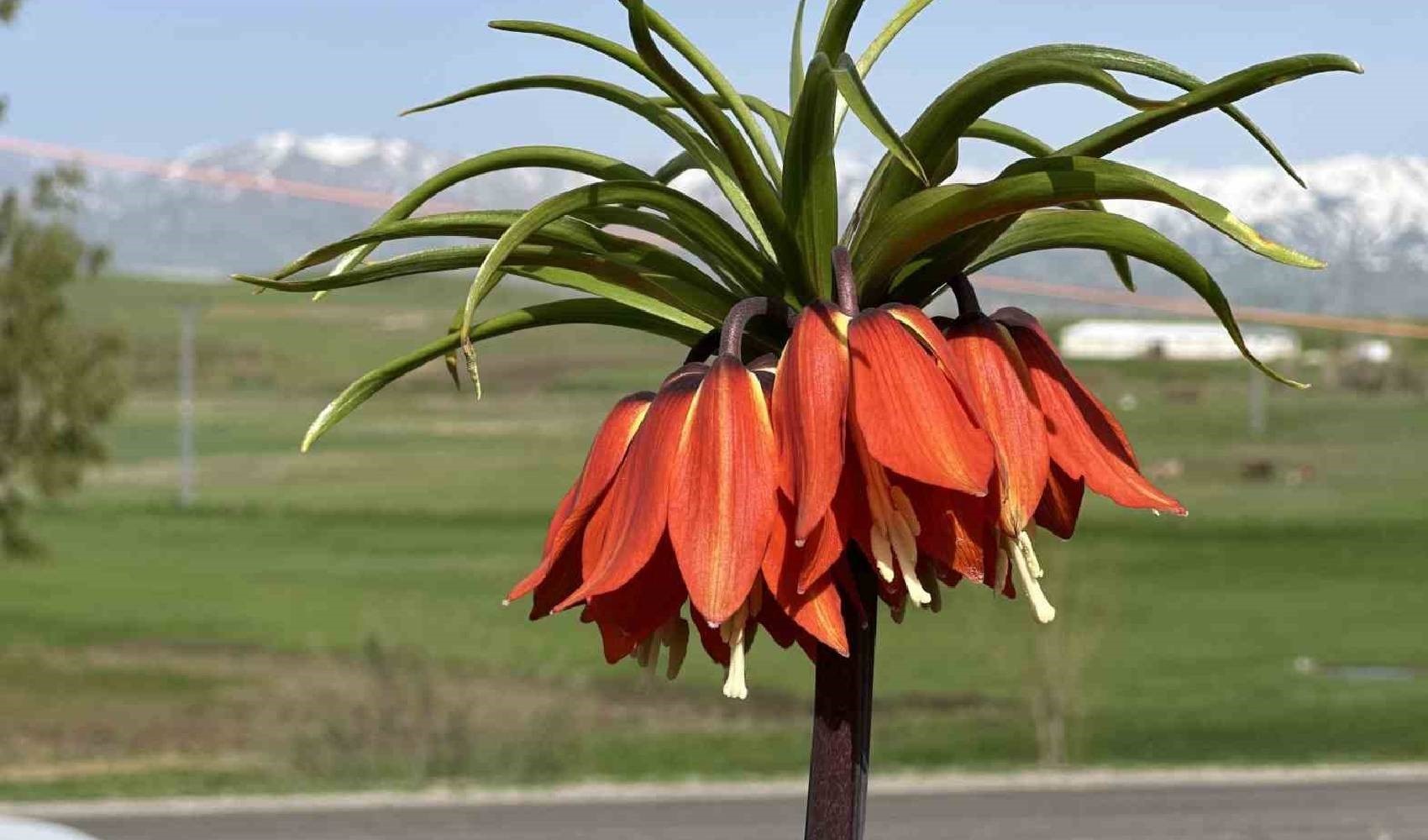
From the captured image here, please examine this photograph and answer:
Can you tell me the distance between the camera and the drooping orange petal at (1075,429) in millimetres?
1391

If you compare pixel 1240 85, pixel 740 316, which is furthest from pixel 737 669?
pixel 1240 85

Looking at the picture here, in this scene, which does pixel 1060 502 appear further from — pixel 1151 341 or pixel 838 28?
pixel 1151 341

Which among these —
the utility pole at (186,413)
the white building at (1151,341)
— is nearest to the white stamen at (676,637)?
the utility pole at (186,413)

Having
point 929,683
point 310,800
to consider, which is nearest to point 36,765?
point 310,800

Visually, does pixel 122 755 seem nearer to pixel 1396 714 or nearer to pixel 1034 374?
pixel 1396 714

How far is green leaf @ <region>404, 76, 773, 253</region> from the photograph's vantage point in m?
1.49

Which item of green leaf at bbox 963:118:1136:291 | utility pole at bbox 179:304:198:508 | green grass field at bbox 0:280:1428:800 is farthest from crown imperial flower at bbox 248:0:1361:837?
utility pole at bbox 179:304:198:508

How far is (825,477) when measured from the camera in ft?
4.17

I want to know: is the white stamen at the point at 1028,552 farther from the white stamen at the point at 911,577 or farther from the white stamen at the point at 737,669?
the white stamen at the point at 737,669

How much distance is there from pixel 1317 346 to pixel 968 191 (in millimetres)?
156811

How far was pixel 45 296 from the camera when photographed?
20.5 metres

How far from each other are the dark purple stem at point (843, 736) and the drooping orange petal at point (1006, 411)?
114mm

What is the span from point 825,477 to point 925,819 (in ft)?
43.3

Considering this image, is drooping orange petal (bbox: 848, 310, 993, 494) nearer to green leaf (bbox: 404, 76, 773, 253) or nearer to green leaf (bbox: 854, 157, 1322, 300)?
green leaf (bbox: 854, 157, 1322, 300)
